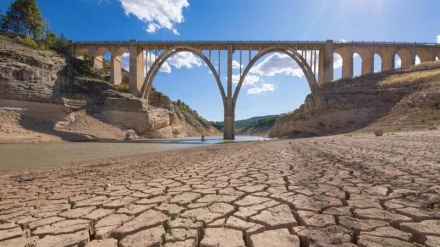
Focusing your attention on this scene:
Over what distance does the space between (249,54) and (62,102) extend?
26602mm

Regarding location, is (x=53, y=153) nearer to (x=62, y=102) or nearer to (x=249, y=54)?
(x=62, y=102)

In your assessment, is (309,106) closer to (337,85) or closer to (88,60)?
(337,85)

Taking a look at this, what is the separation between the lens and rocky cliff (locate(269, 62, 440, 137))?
16.3 metres

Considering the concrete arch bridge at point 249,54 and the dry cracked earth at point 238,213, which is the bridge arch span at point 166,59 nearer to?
the concrete arch bridge at point 249,54

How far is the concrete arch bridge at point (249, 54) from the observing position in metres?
34.8

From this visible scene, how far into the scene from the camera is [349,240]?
61.7 inches

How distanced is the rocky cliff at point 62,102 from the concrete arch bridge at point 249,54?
491 centimetres

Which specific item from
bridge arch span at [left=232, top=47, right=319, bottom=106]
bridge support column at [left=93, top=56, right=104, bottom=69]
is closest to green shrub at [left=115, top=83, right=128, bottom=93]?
bridge support column at [left=93, top=56, right=104, bottom=69]

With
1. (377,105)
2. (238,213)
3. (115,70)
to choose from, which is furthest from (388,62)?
(238,213)

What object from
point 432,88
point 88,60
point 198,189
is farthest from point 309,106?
point 88,60

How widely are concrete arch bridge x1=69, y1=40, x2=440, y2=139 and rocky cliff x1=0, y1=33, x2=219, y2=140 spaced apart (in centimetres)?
491

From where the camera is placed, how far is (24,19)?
3981 centimetres

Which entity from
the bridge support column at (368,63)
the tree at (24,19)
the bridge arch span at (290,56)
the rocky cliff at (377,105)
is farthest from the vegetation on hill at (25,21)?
the bridge support column at (368,63)

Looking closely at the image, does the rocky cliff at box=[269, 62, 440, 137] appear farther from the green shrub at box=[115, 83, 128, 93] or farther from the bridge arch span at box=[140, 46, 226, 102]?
the green shrub at box=[115, 83, 128, 93]
